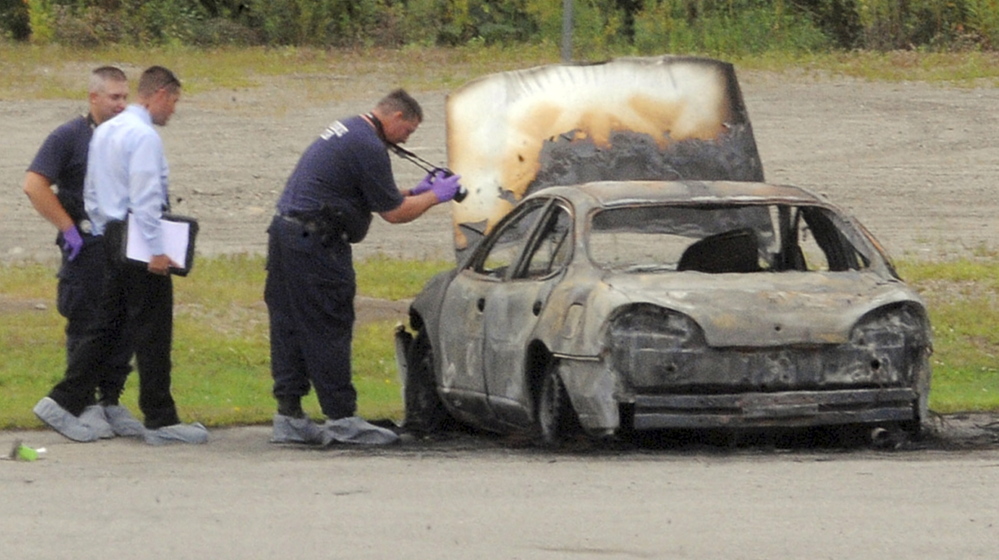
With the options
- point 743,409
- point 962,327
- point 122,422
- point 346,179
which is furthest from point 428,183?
point 962,327

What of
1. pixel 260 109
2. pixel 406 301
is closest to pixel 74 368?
pixel 406 301

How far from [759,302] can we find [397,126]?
2.19 m

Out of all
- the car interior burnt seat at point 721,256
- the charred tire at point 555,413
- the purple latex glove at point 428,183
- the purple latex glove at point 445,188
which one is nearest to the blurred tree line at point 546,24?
the purple latex glove at point 428,183

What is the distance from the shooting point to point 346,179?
10031 millimetres

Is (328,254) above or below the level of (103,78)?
below

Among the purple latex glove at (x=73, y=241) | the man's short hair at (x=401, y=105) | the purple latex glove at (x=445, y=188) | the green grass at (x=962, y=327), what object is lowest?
the green grass at (x=962, y=327)

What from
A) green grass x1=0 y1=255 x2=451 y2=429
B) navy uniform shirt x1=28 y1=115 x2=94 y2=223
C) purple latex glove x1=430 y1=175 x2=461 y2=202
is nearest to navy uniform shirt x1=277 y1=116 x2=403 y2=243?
purple latex glove x1=430 y1=175 x2=461 y2=202

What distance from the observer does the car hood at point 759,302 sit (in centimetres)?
892

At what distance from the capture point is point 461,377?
10.3 meters

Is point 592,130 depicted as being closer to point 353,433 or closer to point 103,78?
point 353,433

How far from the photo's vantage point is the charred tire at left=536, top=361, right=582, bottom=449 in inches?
366

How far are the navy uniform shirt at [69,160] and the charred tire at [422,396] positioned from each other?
193 centimetres

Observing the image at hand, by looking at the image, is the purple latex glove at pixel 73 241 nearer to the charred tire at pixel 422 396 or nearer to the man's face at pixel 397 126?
the man's face at pixel 397 126

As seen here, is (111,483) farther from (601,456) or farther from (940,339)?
(940,339)
